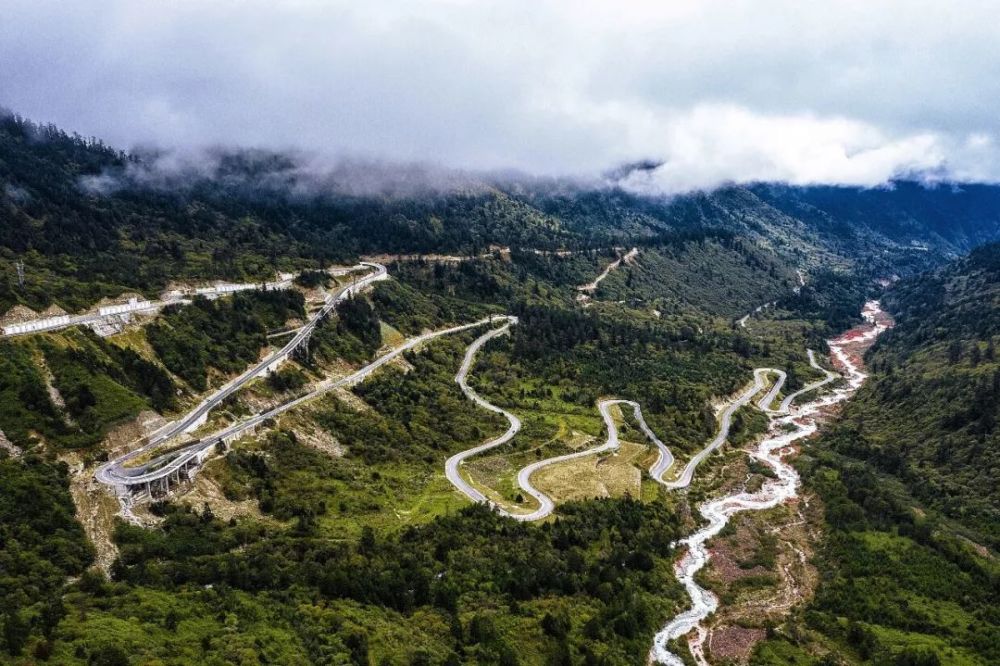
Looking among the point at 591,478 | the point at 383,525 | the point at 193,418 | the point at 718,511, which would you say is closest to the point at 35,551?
the point at 193,418

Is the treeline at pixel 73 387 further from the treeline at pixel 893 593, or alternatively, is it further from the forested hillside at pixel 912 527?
the forested hillside at pixel 912 527

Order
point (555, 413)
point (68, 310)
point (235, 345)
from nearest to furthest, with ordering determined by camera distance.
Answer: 1. point (68, 310)
2. point (235, 345)
3. point (555, 413)

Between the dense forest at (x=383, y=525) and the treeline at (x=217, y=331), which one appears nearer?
the dense forest at (x=383, y=525)

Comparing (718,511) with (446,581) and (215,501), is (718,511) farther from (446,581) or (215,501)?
(215,501)

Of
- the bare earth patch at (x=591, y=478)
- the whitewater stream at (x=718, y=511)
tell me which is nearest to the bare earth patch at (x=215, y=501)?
the bare earth patch at (x=591, y=478)

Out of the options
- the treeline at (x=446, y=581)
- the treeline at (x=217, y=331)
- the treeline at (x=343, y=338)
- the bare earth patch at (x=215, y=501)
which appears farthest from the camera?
the treeline at (x=343, y=338)

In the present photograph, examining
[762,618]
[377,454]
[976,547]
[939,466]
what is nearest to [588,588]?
[762,618]

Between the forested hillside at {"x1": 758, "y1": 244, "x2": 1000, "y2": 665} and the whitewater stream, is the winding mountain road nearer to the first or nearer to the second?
the whitewater stream

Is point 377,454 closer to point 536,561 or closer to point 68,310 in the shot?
point 536,561
